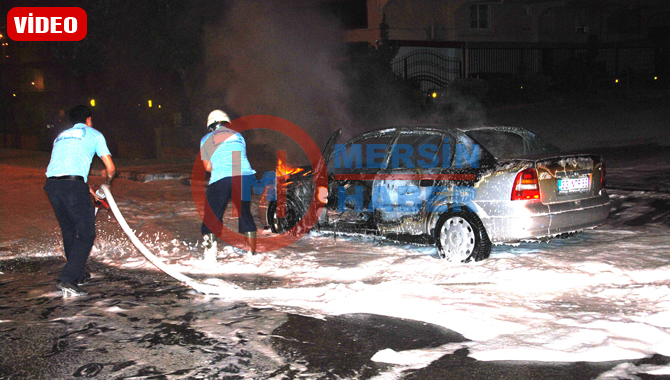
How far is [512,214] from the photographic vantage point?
6172 mm

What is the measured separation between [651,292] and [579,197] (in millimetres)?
1521

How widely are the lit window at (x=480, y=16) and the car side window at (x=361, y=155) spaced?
1963cm

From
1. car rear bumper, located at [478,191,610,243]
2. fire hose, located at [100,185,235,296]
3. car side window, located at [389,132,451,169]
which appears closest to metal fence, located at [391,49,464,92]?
car side window, located at [389,132,451,169]

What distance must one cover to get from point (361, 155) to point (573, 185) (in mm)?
2342

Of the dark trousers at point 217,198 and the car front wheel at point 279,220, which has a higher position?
the dark trousers at point 217,198

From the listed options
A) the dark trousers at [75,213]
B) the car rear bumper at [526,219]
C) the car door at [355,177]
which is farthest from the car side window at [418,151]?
the dark trousers at [75,213]

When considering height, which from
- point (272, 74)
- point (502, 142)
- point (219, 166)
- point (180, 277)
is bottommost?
point (180, 277)

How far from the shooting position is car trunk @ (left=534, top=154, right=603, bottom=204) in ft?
20.5

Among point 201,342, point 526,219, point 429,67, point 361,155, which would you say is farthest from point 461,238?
point 429,67

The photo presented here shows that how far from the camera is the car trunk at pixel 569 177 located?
20.5 feet

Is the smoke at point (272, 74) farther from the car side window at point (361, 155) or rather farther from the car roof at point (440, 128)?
the car roof at point (440, 128)

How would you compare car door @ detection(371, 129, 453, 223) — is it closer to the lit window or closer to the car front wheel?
the car front wheel

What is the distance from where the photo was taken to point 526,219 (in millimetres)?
6145

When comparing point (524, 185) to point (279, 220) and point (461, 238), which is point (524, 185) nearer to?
point (461, 238)
